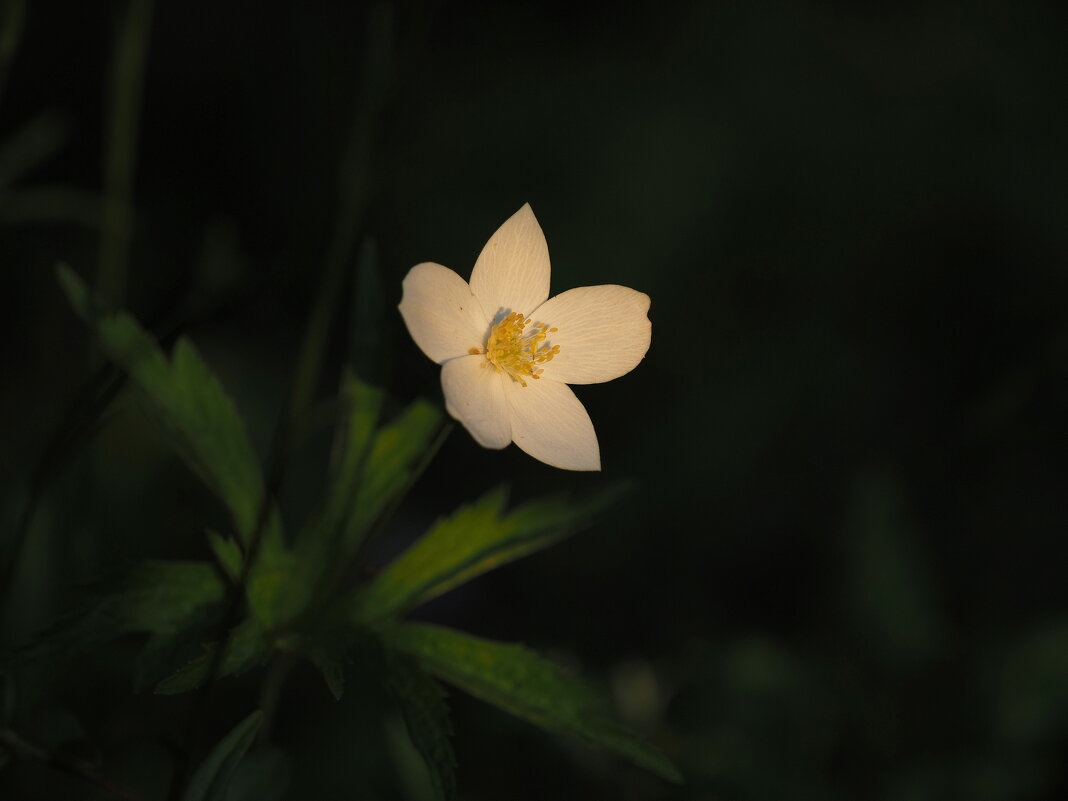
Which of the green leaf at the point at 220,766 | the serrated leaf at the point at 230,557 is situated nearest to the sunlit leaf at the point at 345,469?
the serrated leaf at the point at 230,557

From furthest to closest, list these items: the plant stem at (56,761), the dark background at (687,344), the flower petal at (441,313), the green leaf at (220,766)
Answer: the dark background at (687,344) → the flower petal at (441,313) → the plant stem at (56,761) → the green leaf at (220,766)

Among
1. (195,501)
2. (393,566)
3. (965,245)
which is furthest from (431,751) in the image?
(965,245)

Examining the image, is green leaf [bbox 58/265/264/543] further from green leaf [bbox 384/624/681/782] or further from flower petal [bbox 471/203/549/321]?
flower petal [bbox 471/203/549/321]

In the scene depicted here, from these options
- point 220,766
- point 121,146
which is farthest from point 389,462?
point 121,146


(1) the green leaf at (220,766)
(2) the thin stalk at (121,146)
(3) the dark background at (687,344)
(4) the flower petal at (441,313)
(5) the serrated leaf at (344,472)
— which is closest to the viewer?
(1) the green leaf at (220,766)

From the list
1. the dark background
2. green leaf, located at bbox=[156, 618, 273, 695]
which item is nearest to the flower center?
the dark background

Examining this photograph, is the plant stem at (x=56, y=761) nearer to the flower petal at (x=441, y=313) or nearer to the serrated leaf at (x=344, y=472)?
the serrated leaf at (x=344, y=472)

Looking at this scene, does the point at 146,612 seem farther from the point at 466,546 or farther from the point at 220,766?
the point at 466,546
